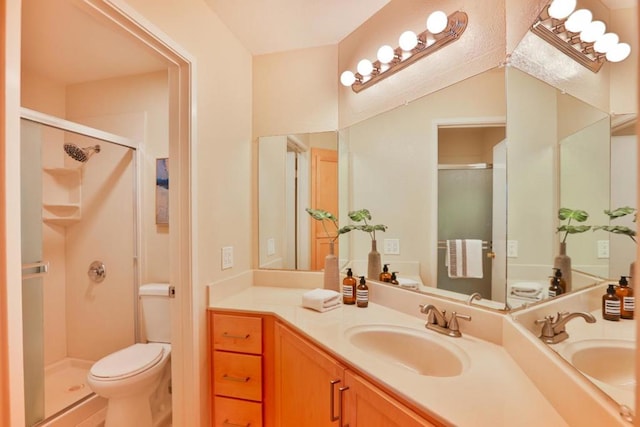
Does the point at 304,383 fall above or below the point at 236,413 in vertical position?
above

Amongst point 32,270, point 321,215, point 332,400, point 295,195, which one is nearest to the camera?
point 332,400

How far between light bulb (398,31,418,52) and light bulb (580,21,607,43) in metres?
0.68

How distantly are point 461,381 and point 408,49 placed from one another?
1.36m

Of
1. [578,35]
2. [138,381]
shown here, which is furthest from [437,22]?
[138,381]

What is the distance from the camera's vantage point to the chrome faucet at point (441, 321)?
44.0 inches

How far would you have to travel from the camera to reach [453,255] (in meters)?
1.29

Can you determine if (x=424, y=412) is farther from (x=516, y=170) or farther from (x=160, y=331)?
(x=160, y=331)

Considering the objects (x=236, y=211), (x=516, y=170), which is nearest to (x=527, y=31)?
(x=516, y=170)

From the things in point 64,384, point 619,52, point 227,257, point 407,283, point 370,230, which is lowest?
point 64,384

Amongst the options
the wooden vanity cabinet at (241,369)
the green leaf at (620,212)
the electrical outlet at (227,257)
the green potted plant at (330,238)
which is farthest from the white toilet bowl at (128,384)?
the green leaf at (620,212)

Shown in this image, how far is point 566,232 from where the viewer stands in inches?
32.8

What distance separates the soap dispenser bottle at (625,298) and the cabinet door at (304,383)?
76 centimetres

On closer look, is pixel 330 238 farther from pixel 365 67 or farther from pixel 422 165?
pixel 365 67

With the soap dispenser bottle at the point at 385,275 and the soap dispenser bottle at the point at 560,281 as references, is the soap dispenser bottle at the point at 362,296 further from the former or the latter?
the soap dispenser bottle at the point at 560,281
